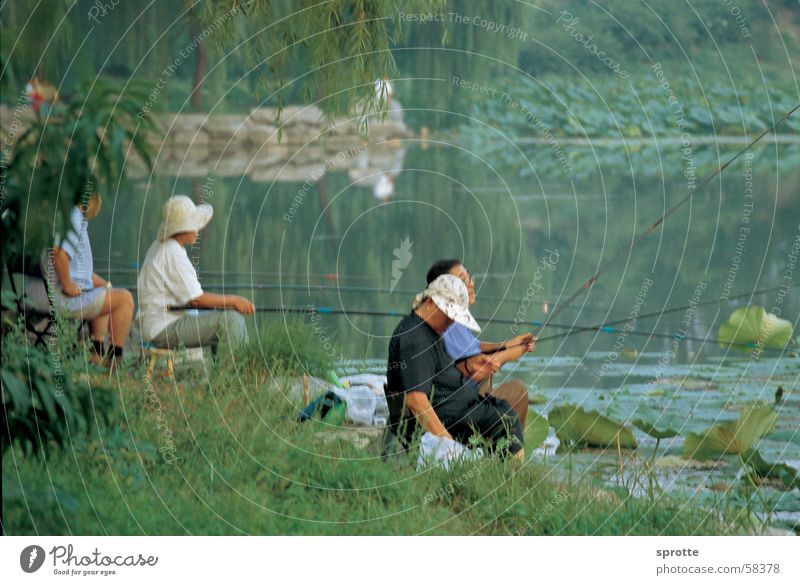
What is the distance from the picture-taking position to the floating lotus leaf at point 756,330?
5449 millimetres

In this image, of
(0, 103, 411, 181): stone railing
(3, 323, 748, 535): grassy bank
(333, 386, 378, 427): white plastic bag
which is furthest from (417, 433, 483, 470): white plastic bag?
(0, 103, 411, 181): stone railing

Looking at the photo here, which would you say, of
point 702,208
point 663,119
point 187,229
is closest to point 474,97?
point 663,119

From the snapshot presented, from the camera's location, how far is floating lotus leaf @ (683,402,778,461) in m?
4.75

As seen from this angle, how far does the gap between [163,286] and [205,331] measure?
24 cm

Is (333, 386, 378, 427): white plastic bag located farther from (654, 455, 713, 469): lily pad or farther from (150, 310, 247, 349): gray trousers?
(654, 455, 713, 469): lily pad

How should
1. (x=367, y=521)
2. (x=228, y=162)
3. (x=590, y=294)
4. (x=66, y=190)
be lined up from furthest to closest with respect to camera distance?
(x=228, y=162), (x=590, y=294), (x=367, y=521), (x=66, y=190)

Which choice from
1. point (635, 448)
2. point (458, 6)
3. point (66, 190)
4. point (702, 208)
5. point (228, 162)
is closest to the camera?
point (66, 190)

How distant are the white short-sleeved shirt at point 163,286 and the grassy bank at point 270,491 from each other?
733 millimetres

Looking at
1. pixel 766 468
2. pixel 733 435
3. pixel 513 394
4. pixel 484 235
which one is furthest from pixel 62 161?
pixel 484 235

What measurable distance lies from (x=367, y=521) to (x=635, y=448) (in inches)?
56.1

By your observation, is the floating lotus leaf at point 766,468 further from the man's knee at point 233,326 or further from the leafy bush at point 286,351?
the man's knee at point 233,326

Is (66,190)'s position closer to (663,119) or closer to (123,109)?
(123,109)

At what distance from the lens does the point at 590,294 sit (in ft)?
25.9

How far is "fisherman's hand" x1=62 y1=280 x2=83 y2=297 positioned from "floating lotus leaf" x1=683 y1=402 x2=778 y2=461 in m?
2.25
